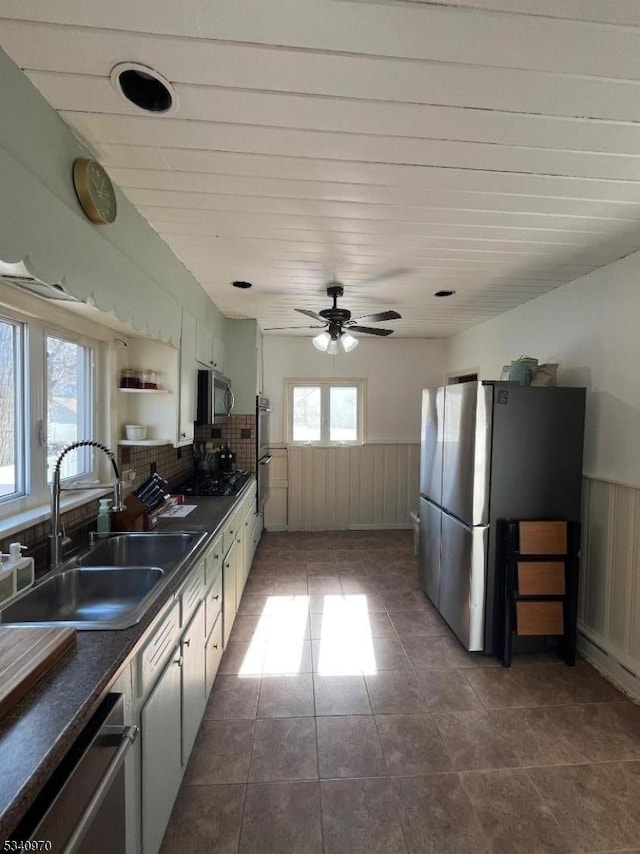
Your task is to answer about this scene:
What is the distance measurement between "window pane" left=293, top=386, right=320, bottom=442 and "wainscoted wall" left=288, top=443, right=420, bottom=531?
18cm

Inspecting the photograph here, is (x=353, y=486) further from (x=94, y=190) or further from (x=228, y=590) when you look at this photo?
(x=94, y=190)

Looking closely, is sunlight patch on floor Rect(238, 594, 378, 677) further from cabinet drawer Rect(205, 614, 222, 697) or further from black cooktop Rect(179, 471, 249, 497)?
black cooktop Rect(179, 471, 249, 497)

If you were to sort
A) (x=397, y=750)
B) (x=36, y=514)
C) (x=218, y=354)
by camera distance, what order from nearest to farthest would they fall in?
(x=36, y=514) < (x=397, y=750) < (x=218, y=354)

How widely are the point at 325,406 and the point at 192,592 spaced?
3474mm

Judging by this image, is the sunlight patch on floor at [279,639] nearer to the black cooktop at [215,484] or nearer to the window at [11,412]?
the black cooktop at [215,484]

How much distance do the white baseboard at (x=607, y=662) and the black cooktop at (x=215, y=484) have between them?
8.49ft

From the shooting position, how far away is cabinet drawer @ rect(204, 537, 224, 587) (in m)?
1.88

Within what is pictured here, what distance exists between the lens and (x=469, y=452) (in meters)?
2.39

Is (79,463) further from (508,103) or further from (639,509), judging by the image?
(639,509)

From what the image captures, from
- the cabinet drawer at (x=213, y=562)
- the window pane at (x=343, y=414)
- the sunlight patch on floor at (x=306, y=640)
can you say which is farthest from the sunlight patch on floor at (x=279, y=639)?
the window pane at (x=343, y=414)

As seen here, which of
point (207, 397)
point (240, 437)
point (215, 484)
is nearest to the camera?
point (207, 397)

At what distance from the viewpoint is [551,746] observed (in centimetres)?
177

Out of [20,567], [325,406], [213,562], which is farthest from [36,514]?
[325,406]

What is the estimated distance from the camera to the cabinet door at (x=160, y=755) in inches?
45.0
